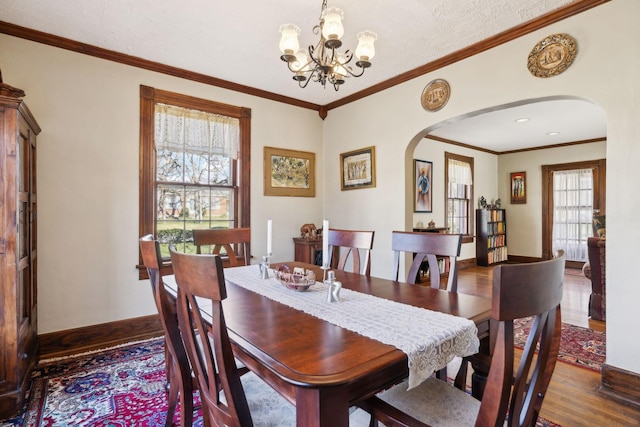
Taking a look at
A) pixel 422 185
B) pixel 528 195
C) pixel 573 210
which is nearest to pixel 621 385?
pixel 422 185

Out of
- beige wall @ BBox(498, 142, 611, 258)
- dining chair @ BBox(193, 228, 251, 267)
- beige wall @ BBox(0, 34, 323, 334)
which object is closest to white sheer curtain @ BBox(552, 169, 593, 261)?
beige wall @ BBox(498, 142, 611, 258)

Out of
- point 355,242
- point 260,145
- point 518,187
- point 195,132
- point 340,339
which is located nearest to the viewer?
point 340,339

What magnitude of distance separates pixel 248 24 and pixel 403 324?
2.42m

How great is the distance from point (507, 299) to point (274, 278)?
4.69 feet

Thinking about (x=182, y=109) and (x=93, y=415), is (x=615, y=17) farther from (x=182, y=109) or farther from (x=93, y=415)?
(x=93, y=415)

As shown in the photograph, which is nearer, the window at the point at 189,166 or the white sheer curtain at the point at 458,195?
the window at the point at 189,166

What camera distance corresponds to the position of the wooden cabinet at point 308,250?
394cm

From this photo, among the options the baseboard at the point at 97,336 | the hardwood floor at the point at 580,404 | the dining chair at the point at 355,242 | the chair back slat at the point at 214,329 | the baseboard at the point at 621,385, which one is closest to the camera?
the chair back slat at the point at 214,329

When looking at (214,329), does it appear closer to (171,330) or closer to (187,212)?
(171,330)

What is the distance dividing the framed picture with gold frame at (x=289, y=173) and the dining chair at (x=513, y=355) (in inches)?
122

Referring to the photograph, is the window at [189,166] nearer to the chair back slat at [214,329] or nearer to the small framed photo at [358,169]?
the small framed photo at [358,169]

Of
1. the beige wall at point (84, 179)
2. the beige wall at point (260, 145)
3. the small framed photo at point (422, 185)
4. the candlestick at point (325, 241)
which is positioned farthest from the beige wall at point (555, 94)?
the beige wall at point (84, 179)

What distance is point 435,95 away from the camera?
3143 mm

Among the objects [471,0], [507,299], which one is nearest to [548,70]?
[471,0]
